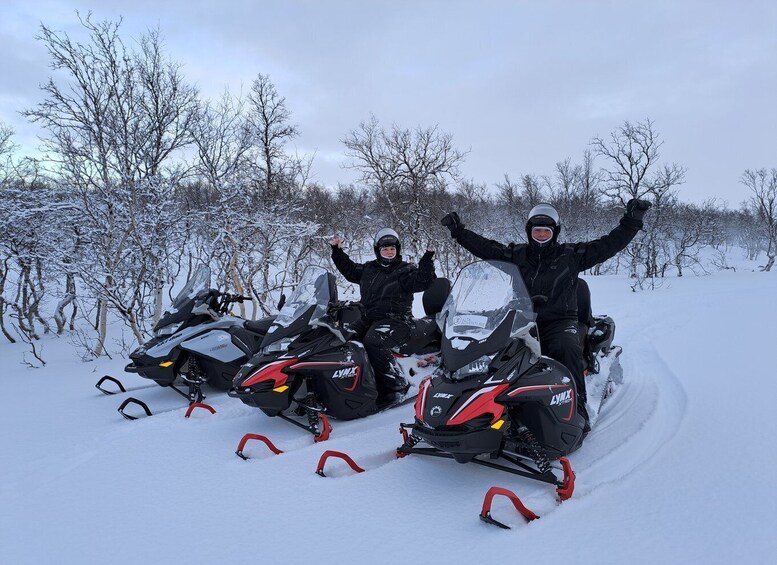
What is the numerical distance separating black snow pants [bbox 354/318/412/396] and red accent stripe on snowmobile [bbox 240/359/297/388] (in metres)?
0.88

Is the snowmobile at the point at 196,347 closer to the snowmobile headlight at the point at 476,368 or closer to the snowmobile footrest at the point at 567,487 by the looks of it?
the snowmobile headlight at the point at 476,368

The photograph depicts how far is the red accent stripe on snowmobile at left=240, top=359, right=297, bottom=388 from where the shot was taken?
12.3 ft

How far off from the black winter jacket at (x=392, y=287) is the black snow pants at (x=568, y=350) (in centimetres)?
139

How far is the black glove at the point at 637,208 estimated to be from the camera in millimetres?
3582

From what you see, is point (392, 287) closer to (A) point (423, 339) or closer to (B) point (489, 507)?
(A) point (423, 339)

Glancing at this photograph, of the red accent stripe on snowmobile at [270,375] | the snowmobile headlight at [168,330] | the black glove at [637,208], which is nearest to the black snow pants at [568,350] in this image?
the black glove at [637,208]

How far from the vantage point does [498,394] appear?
2736 millimetres

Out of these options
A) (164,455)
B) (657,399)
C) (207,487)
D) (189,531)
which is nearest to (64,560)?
(189,531)

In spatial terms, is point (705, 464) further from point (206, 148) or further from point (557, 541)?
point (206, 148)

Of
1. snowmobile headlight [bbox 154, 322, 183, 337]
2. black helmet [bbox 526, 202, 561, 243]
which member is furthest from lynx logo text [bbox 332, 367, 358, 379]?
snowmobile headlight [bbox 154, 322, 183, 337]

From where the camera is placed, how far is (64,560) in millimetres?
2219

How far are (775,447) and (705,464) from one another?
546mm

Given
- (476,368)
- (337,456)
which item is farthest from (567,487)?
(337,456)

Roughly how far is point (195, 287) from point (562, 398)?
4.26 m
